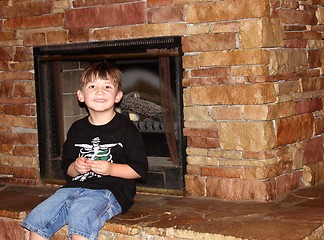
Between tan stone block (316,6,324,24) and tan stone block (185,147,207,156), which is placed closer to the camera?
tan stone block (185,147,207,156)

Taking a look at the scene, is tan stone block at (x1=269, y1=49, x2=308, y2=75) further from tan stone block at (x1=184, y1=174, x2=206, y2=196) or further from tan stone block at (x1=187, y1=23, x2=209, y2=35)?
tan stone block at (x1=184, y1=174, x2=206, y2=196)

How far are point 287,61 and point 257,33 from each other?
268 millimetres

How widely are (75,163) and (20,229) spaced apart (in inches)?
22.2

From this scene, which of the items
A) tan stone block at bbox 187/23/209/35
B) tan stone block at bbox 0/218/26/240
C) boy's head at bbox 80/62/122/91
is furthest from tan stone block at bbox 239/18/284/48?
tan stone block at bbox 0/218/26/240

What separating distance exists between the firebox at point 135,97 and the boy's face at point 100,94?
476 mm

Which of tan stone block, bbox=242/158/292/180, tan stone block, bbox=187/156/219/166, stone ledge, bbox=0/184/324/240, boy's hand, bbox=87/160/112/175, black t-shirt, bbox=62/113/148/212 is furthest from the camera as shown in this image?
tan stone block, bbox=187/156/219/166

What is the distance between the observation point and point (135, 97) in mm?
3426

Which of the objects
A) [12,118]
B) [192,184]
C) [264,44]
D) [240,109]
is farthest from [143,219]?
[12,118]

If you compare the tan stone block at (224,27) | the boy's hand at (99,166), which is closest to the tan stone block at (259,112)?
the tan stone block at (224,27)

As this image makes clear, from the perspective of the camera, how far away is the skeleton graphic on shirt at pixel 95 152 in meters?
2.72

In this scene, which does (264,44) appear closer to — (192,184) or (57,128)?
(192,184)

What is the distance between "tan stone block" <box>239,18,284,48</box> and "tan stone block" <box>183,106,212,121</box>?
1.22 ft

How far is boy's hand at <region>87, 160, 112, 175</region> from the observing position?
2.58 meters

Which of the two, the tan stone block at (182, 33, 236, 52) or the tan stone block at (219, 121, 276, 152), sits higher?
the tan stone block at (182, 33, 236, 52)
